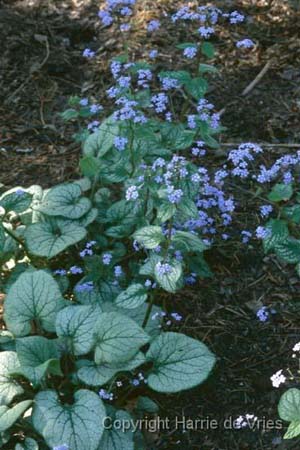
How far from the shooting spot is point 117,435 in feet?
8.77

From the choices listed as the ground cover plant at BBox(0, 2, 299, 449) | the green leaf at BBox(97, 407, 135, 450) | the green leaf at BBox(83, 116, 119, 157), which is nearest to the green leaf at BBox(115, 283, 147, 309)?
the ground cover plant at BBox(0, 2, 299, 449)

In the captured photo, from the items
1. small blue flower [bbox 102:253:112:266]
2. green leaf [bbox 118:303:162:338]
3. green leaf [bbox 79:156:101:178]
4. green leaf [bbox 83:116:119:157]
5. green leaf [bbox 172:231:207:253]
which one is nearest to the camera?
Answer: green leaf [bbox 172:231:207:253]

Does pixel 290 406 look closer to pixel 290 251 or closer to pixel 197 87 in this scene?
pixel 290 251

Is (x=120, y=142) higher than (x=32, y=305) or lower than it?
higher

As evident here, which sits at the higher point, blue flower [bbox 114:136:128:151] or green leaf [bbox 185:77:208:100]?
green leaf [bbox 185:77:208:100]

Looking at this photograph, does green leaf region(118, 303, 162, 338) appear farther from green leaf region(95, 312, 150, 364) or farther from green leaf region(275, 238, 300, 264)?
green leaf region(275, 238, 300, 264)

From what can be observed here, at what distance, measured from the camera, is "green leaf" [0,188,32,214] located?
3158mm

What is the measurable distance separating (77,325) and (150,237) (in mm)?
405

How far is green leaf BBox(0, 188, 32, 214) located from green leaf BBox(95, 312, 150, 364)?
2.18 ft

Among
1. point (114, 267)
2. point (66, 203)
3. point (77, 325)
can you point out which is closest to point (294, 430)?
point (77, 325)

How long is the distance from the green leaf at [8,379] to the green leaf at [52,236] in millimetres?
490

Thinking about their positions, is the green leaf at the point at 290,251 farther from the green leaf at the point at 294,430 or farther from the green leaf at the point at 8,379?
the green leaf at the point at 8,379

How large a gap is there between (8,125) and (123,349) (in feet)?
6.77

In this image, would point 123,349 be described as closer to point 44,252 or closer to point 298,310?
point 44,252
